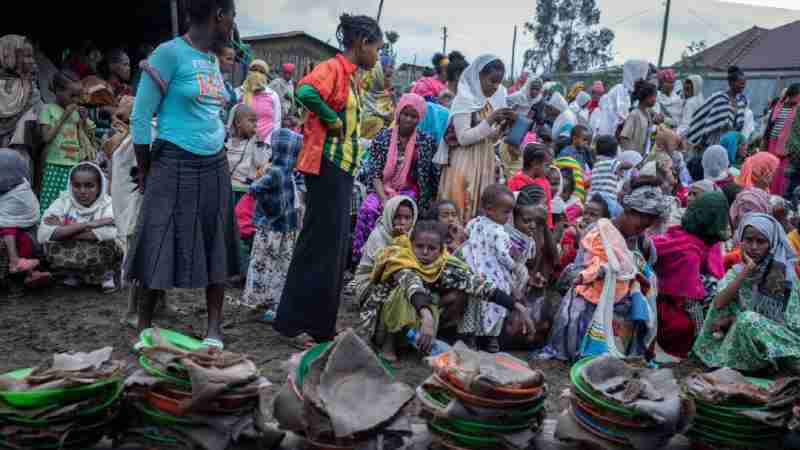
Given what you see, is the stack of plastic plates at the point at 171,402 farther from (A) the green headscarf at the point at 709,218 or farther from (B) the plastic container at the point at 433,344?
(A) the green headscarf at the point at 709,218

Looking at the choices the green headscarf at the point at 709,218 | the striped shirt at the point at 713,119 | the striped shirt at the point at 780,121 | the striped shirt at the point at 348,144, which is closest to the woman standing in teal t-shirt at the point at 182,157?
the striped shirt at the point at 348,144

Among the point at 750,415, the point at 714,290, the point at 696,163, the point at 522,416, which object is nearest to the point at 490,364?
the point at 522,416

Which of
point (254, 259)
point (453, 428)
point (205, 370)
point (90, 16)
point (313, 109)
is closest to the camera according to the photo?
point (205, 370)

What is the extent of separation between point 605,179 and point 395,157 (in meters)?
2.56

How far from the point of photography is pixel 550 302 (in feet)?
17.2

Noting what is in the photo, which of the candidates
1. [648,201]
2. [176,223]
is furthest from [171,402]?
[648,201]

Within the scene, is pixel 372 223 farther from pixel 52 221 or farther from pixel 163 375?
pixel 163 375

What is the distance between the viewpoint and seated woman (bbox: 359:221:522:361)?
4270 millimetres

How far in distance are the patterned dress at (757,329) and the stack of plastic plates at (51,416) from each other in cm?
387

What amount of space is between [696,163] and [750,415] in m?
7.92

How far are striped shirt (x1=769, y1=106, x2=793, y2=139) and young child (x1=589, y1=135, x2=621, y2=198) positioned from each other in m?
3.52

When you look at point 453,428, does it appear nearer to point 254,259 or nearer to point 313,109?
point 313,109

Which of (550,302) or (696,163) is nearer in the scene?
(550,302)

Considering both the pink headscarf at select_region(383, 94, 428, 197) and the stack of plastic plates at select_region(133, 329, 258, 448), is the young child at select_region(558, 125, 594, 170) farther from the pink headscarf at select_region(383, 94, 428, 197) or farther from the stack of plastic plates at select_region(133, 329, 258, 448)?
the stack of plastic plates at select_region(133, 329, 258, 448)
